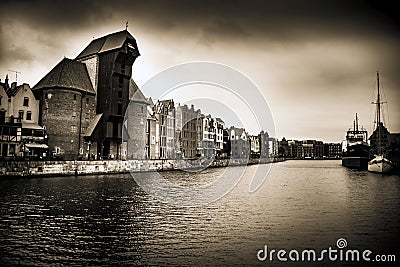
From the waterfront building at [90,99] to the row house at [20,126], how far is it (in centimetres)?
166

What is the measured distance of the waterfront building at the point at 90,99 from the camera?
207ft

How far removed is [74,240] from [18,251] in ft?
8.40

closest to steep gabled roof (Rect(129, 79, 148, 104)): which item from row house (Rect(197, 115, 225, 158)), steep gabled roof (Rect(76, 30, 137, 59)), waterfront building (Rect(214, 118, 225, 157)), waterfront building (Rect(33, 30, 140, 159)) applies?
waterfront building (Rect(33, 30, 140, 159))

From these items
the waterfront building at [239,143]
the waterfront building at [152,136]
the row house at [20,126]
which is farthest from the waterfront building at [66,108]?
the waterfront building at [239,143]

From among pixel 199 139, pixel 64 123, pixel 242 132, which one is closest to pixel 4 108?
pixel 64 123

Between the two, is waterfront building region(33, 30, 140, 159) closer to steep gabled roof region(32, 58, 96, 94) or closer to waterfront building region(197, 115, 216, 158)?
steep gabled roof region(32, 58, 96, 94)

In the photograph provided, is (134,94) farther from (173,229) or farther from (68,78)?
(173,229)

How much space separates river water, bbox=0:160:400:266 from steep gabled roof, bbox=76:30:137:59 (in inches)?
1683

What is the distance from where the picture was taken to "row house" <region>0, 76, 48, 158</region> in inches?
2206

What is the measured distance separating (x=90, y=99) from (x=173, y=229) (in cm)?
5414

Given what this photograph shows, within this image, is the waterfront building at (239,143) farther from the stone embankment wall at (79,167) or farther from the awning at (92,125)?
the awning at (92,125)

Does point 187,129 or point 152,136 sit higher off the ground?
point 187,129

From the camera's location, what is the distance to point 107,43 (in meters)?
70.6

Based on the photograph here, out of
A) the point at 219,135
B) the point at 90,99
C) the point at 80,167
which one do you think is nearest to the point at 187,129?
the point at 219,135
